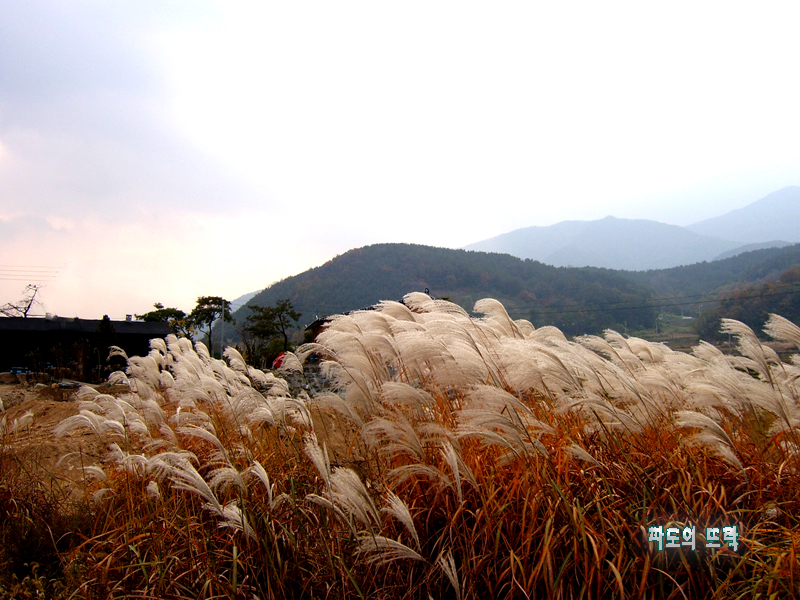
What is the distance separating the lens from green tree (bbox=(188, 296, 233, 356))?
33.7m

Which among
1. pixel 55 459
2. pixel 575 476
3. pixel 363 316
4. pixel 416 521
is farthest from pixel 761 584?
pixel 55 459

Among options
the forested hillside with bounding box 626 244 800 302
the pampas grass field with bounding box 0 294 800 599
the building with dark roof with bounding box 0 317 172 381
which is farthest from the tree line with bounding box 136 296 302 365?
the forested hillside with bounding box 626 244 800 302

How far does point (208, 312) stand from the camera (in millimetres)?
33750

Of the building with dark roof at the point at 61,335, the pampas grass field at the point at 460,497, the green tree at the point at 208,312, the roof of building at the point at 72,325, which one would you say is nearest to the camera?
the pampas grass field at the point at 460,497

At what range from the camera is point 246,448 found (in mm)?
3143

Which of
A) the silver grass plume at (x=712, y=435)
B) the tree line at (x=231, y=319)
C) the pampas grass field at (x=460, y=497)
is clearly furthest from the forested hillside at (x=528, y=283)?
the silver grass plume at (x=712, y=435)

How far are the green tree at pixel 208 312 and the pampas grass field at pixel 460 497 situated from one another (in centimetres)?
3233

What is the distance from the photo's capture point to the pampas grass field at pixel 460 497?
1973 mm

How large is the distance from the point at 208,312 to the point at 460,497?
34935 millimetres

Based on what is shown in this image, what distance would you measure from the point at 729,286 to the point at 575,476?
56.2m

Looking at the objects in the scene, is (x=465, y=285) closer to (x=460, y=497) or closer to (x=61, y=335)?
(x=61, y=335)

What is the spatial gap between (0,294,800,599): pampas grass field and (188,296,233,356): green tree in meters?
32.3

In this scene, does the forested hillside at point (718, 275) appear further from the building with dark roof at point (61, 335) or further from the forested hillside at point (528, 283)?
the building with dark roof at point (61, 335)

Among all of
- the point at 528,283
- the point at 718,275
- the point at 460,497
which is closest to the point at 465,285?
the point at 528,283
